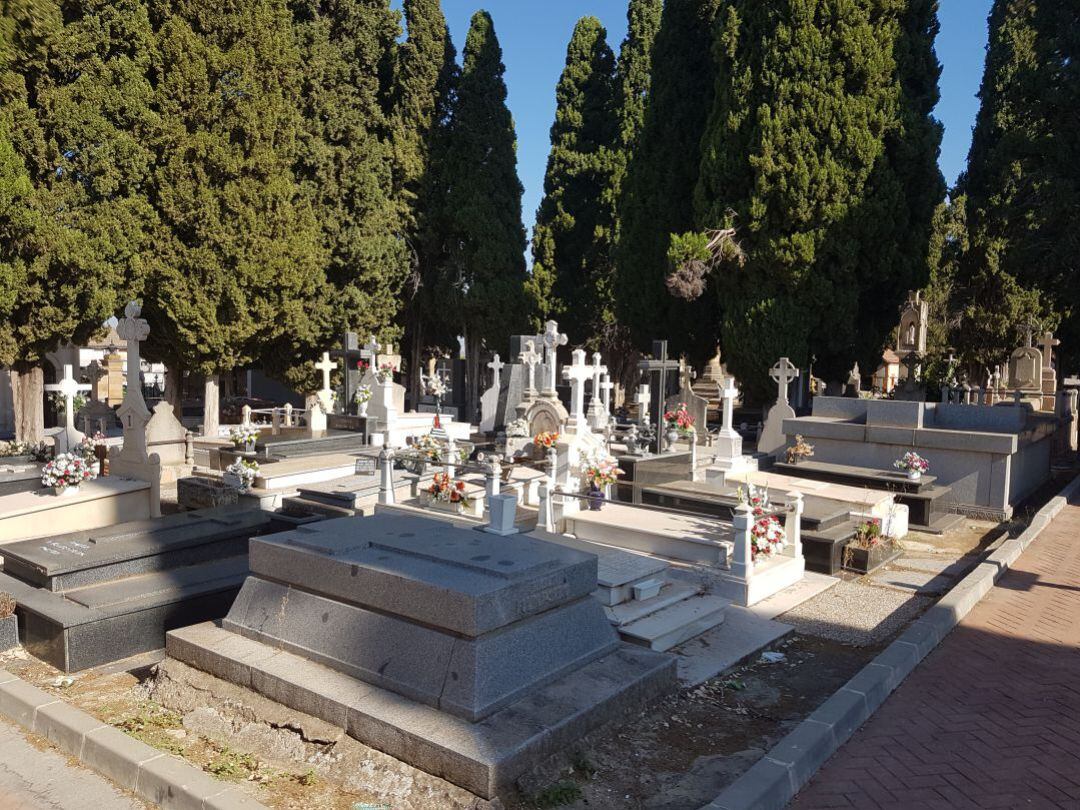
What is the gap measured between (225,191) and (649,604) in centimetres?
1533

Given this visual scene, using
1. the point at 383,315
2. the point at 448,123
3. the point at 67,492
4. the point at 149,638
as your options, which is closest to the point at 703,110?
the point at 448,123

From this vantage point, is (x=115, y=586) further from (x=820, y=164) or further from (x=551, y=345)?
(x=820, y=164)

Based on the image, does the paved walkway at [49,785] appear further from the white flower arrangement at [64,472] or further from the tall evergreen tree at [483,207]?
the tall evergreen tree at [483,207]

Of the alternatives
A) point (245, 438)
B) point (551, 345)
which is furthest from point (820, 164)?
point (245, 438)

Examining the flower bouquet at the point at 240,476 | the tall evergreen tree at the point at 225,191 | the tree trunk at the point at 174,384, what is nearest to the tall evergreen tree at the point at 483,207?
the tall evergreen tree at the point at 225,191

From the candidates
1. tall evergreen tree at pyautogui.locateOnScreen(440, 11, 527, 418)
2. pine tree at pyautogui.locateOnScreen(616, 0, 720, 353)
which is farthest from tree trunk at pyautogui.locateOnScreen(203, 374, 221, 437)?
pine tree at pyautogui.locateOnScreen(616, 0, 720, 353)

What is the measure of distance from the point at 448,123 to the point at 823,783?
2712cm

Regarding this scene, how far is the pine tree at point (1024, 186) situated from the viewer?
1694 centimetres

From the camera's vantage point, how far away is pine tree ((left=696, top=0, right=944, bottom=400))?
18.7 meters

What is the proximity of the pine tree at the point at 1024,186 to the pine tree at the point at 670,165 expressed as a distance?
8004 mm

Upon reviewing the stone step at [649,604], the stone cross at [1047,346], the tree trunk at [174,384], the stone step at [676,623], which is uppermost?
the stone cross at [1047,346]

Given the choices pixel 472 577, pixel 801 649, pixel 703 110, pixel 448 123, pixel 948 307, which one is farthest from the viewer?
pixel 448 123

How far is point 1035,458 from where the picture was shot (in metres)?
14.9

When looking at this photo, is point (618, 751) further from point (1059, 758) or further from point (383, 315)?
point (383, 315)
